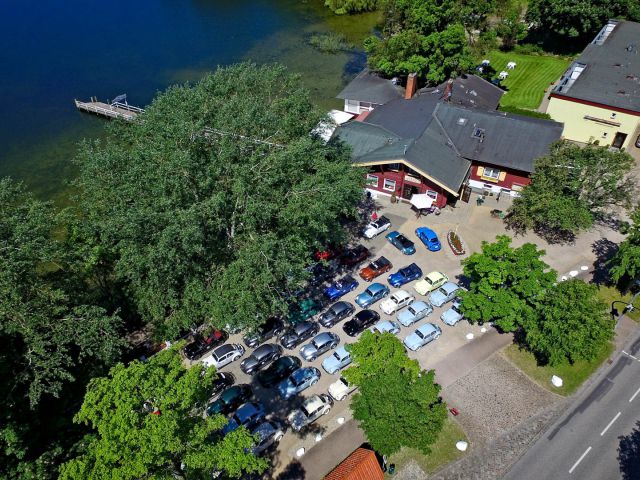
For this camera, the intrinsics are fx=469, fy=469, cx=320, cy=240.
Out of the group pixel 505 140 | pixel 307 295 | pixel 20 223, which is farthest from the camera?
pixel 505 140

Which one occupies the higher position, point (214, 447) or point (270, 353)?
point (214, 447)

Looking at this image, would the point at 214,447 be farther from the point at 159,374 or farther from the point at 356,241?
the point at 356,241

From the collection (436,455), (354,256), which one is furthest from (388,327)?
(436,455)

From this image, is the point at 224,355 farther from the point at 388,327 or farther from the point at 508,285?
the point at 508,285

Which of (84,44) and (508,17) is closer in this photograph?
(508,17)


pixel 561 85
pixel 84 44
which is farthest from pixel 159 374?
pixel 84 44

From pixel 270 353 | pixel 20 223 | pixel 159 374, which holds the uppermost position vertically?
pixel 20 223
